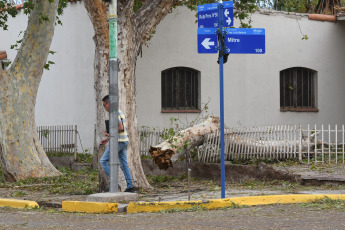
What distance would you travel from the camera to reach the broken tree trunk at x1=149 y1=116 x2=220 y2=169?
1582 cm

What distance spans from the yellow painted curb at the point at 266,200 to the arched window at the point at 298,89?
37.2 ft

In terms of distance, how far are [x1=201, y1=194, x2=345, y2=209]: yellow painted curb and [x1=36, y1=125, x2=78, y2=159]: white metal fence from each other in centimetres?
1013

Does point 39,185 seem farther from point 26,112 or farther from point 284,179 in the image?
point 284,179

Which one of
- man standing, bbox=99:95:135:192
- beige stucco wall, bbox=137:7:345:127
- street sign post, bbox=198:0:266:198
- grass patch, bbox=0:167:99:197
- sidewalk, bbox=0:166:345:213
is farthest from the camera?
beige stucco wall, bbox=137:7:345:127

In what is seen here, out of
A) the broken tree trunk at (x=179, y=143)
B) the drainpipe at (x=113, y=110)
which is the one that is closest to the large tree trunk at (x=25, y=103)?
the broken tree trunk at (x=179, y=143)

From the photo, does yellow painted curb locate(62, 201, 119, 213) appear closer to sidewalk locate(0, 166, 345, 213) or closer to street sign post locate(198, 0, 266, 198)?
sidewalk locate(0, 166, 345, 213)

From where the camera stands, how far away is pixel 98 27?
13867 mm

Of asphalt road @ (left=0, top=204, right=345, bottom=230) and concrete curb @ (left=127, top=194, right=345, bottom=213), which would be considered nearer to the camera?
asphalt road @ (left=0, top=204, right=345, bottom=230)

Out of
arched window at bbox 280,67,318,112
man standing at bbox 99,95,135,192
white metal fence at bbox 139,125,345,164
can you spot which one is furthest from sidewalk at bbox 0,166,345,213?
arched window at bbox 280,67,318,112

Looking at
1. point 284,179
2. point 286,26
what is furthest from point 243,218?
point 286,26

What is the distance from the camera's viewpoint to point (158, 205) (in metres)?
10.9

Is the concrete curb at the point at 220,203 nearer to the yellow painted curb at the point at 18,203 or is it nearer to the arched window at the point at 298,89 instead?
the yellow painted curb at the point at 18,203

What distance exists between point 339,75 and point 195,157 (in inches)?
324

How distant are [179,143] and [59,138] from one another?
20.6ft
